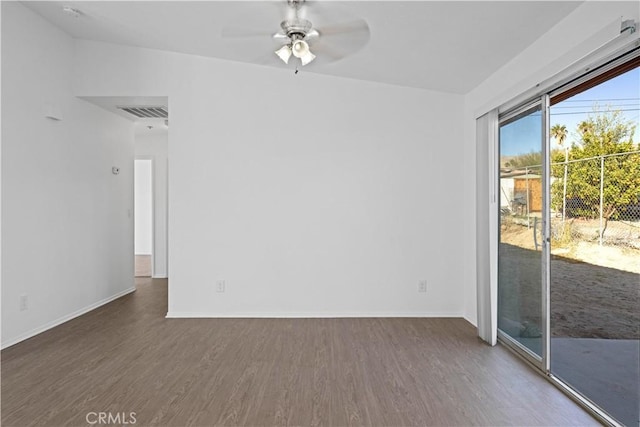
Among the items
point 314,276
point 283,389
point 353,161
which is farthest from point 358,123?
point 283,389

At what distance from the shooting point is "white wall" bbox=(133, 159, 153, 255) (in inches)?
350

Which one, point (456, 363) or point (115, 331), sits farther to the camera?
point (115, 331)

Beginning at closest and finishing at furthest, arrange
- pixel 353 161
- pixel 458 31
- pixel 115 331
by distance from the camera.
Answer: pixel 458 31, pixel 115 331, pixel 353 161

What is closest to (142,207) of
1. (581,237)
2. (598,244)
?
(581,237)

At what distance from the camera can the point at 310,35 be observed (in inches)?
113

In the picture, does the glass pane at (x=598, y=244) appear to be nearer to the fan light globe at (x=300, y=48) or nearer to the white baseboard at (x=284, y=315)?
the white baseboard at (x=284, y=315)

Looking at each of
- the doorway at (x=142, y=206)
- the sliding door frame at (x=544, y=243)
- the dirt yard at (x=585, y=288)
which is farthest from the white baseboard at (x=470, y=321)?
the doorway at (x=142, y=206)

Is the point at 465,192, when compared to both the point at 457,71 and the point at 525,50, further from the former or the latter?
the point at 525,50

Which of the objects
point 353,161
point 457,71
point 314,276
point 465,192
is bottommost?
point 314,276

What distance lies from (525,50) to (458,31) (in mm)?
557

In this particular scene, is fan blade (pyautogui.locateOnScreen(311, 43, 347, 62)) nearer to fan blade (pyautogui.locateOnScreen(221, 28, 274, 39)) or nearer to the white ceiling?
the white ceiling

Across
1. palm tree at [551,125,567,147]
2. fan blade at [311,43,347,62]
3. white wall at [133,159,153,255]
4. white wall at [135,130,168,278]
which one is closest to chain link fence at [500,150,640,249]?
palm tree at [551,125,567,147]

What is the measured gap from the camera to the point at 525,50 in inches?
115

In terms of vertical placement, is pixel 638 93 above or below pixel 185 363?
above
